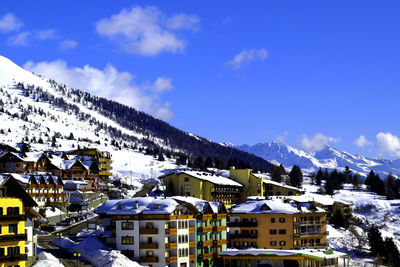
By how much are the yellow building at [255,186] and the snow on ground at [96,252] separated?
80.7m

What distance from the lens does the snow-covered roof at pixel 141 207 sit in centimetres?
10000

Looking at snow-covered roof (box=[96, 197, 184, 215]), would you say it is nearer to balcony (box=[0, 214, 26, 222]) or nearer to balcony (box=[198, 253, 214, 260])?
balcony (box=[198, 253, 214, 260])

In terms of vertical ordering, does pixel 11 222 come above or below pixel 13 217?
below

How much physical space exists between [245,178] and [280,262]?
7136 centimetres

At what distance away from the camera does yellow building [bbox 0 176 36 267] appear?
199 feet

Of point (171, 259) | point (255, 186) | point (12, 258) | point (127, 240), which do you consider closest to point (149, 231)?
point (127, 240)

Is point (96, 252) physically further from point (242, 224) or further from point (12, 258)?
point (242, 224)

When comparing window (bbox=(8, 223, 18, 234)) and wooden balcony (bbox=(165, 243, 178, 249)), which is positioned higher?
window (bbox=(8, 223, 18, 234))

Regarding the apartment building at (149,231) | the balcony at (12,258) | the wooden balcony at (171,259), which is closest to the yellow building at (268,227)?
the apartment building at (149,231)

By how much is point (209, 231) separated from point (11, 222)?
54.1 meters

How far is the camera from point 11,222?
6194 cm

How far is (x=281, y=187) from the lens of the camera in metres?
184

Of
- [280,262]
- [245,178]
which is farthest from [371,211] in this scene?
[280,262]

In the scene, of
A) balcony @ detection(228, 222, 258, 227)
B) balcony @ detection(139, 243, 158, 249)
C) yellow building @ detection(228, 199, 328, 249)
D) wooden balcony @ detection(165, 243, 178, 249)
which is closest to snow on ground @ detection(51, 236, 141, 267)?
balcony @ detection(139, 243, 158, 249)
